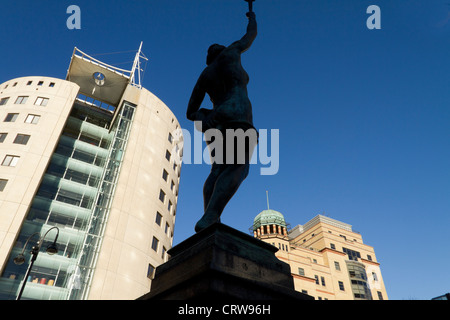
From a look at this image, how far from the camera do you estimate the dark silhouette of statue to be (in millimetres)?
4160

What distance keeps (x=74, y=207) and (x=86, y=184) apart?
3.81 meters

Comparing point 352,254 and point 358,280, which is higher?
point 352,254

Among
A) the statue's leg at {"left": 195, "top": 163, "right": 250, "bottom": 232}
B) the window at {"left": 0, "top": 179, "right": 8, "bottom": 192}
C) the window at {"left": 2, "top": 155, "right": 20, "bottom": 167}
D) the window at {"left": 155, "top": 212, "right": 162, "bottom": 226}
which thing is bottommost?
the statue's leg at {"left": 195, "top": 163, "right": 250, "bottom": 232}

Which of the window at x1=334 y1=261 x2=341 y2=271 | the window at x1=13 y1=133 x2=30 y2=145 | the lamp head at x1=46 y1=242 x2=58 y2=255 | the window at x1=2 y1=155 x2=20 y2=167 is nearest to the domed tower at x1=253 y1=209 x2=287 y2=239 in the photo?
the window at x1=334 y1=261 x2=341 y2=271

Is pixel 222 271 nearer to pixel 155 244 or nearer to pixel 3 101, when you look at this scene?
pixel 155 244

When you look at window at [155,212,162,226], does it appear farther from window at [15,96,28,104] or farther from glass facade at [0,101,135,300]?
window at [15,96,28,104]

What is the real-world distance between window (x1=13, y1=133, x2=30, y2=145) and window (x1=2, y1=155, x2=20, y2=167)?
194cm

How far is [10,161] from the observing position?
29.5 m

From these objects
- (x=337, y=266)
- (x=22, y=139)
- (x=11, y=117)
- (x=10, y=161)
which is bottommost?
(x=10, y=161)

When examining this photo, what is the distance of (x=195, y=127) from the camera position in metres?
4.86

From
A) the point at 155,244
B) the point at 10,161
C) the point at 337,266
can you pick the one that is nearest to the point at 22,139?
the point at 10,161
